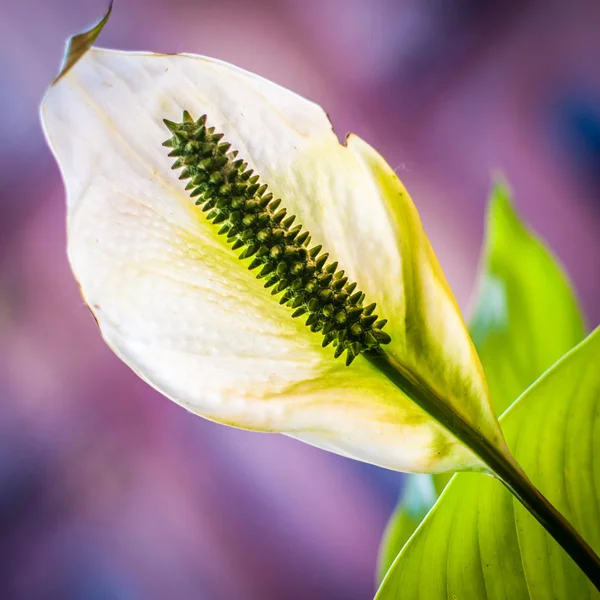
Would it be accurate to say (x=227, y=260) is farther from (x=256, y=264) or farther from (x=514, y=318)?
(x=514, y=318)

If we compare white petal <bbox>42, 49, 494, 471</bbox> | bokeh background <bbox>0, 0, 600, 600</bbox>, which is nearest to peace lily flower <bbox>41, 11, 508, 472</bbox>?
white petal <bbox>42, 49, 494, 471</bbox>

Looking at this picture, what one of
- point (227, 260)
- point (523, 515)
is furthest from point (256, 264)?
point (523, 515)

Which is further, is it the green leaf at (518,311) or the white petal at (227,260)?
the green leaf at (518,311)

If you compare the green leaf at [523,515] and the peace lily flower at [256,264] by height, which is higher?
the peace lily flower at [256,264]

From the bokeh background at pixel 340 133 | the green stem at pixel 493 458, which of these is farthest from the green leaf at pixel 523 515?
the bokeh background at pixel 340 133

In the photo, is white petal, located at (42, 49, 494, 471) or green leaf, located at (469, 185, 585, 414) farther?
green leaf, located at (469, 185, 585, 414)

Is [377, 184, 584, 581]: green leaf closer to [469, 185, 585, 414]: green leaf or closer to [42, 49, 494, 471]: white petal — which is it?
[469, 185, 585, 414]: green leaf

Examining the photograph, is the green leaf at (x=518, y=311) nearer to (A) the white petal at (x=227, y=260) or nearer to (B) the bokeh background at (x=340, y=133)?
Result: (B) the bokeh background at (x=340, y=133)
